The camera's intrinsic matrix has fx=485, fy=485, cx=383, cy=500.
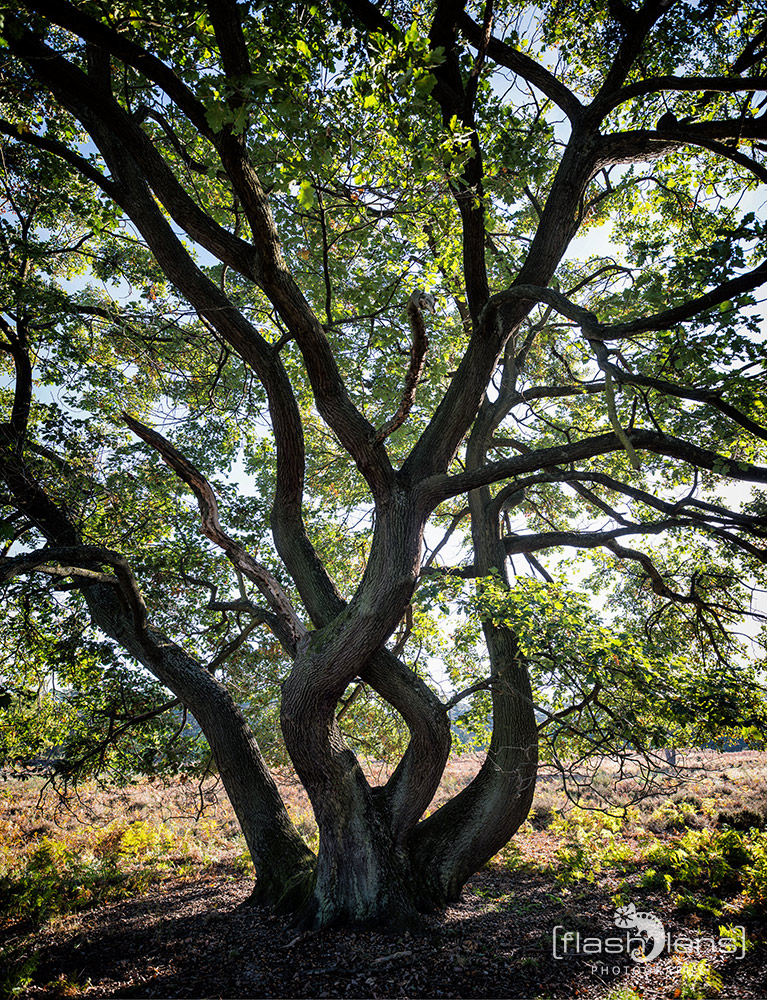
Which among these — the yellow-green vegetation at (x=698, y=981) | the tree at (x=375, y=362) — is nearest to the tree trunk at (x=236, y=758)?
the tree at (x=375, y=362)

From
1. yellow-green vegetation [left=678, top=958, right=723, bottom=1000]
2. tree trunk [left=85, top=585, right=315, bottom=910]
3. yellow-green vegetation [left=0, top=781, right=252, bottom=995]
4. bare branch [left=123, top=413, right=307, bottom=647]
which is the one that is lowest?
yellow-green vegetation [left=0, top=781, right=252, bottom=995]

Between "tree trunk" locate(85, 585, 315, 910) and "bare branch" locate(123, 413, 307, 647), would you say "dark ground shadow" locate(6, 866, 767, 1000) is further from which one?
"bare branch" locate(123, 413, 307, 647)

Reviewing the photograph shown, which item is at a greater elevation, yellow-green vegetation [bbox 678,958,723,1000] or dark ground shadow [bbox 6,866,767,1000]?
yellow-green vegetation [bbox 678,958,723,1000]

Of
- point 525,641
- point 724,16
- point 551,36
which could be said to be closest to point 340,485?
point 525,641

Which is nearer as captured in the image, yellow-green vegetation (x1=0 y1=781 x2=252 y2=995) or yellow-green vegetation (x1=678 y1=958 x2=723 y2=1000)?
yellow-green vegetation (x1=678 y1=958 x2=723 y2=1000)

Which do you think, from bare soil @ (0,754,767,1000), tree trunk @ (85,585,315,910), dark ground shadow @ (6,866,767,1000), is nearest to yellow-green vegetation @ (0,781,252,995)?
bare soil @ (0,754,767,1000)

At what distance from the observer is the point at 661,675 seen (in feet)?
14.2

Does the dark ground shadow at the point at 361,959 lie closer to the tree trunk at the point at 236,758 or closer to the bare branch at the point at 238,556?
the tree trunk at the point at 236,758

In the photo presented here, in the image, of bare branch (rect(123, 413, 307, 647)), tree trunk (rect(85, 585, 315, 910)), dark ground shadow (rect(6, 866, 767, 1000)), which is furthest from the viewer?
tree trunk (rect(85, 585, 315, 910))

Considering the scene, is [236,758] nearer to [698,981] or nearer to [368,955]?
[368,955]

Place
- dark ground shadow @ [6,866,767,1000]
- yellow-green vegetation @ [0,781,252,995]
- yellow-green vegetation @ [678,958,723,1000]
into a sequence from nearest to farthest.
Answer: yellow-green vegetation @ [678,958,723,1000] → dark ground shadow @ [6,866,767,1000] → yellow-green vegetation @ [0,781,252,995]

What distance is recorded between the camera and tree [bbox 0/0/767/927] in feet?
11.7

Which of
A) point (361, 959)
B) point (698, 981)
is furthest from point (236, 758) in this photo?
point (698, 981)

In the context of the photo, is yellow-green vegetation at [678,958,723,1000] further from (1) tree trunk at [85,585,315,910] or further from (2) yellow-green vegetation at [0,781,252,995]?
(2) yellow-green vegetation at [0,781,252,995]
